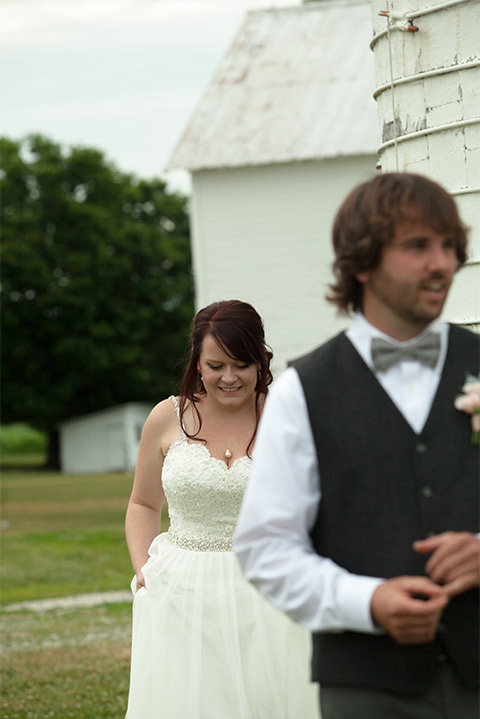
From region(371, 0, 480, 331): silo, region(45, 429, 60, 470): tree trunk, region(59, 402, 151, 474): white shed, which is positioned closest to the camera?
region(371, 0, 480, 331): silo

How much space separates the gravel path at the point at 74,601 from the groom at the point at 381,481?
11366mm

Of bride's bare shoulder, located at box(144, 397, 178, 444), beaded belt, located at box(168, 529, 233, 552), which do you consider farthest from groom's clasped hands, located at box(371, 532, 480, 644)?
bride's bare shoulder, located at box(144, 397, 178, 444)

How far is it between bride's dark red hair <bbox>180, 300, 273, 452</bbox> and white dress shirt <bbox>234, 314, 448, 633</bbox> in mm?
1889

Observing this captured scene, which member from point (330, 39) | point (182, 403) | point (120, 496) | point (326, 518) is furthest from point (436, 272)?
point (120, 496)

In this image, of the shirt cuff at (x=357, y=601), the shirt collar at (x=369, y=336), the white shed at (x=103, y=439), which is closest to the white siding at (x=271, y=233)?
the shirt collar at (x=369, y=336)

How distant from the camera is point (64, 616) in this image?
13055 mm

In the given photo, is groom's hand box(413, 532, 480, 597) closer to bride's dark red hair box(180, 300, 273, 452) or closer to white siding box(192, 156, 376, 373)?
bride's dark red hair box(180, 300, 273, 452)

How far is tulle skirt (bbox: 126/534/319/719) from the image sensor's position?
185 inches

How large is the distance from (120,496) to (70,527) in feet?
27.4

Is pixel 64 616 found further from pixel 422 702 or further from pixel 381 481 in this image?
pixel 381 481

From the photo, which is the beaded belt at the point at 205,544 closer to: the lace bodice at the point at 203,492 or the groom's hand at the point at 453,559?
the lace bodice at the point at 203,492

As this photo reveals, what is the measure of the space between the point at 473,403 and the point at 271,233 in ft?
68.7

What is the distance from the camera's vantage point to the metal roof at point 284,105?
22.8 meters

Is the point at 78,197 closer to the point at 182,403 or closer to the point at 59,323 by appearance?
the point at 59,323
